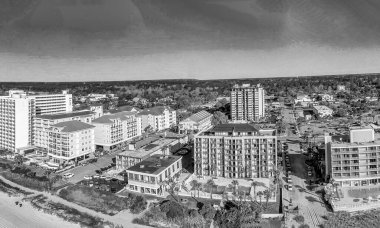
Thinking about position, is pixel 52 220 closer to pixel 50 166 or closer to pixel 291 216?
pixel 50 166

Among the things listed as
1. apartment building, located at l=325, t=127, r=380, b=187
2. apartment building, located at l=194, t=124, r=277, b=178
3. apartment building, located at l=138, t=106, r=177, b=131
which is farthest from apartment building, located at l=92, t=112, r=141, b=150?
apartment building, located at l=325, t=127, r=380, b=187

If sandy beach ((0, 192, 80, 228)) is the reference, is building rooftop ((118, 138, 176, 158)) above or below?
above

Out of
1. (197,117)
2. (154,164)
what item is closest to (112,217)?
(154,164)

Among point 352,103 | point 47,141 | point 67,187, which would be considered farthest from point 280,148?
point 352,103

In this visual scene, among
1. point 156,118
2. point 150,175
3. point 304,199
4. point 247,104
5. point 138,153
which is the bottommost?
point 304,199

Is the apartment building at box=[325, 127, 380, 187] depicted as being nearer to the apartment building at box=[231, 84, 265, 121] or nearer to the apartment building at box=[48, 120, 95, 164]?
the apartment building at box=[48, 120, 95, 164]

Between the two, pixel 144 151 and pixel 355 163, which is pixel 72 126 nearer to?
pixel 144 151

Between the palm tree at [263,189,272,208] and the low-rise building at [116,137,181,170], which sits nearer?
the palm tree at [263,189,272,208]
